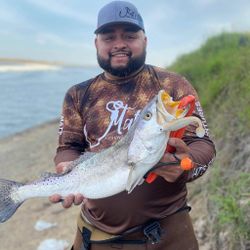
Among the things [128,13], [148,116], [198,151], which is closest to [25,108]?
[128,13]

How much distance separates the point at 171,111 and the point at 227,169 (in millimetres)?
3517

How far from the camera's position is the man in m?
3.38

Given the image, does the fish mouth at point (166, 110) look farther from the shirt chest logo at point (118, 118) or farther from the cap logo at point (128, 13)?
the cap logo at point (128, 13)

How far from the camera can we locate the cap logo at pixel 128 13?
3701 mm

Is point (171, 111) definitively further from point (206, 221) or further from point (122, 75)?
point (206, 221)

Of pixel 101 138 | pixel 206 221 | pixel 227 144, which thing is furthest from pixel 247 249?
pixel 227 144

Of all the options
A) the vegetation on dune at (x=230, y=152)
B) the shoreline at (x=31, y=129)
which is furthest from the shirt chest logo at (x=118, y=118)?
the shoreline at (x=31, y=129)

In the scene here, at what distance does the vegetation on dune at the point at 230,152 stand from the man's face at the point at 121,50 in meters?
1.72

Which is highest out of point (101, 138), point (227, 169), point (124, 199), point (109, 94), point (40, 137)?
point (109, 94)

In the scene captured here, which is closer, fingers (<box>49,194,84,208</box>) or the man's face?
fingers (<box>49,194,84,208</box>)

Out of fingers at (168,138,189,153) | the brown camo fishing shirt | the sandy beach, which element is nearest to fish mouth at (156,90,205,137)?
fingers at (168,138,189,153)

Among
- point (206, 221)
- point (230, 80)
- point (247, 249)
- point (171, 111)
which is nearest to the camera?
point (171, 111)

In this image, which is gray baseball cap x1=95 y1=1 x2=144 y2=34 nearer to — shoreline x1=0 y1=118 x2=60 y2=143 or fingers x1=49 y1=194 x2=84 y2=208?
fingers x1=49 y1=194 x2=84 y2=208

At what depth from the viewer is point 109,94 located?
371 cm
